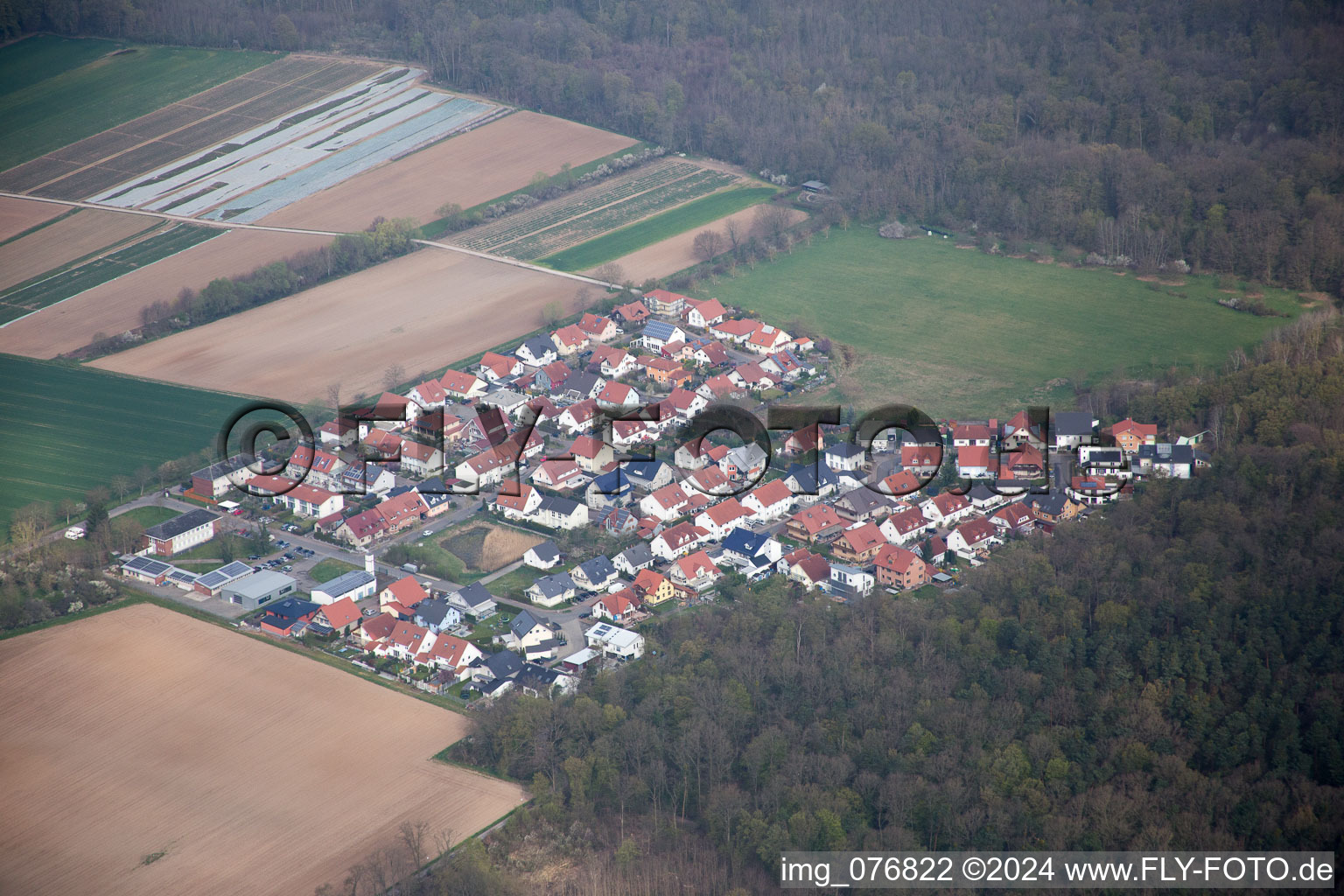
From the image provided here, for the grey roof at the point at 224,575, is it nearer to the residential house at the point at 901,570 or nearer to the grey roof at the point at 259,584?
the grey roof at the point at 259,584

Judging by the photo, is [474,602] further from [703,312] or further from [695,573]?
[703,312]

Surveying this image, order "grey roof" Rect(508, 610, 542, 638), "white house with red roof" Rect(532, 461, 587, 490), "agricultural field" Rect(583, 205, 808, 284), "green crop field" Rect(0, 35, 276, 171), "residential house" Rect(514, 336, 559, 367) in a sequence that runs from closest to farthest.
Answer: "grey roof" Rect(508, 610, 542, 638) → "white house with red roof" Rect(532, 461, 587, 490) → "residential house" Rect(514, 336, 559, 367) → "agricultural field" Rect(583, 205, 808, 284) → "green crop field" Rect(0, 35, 276, 171)

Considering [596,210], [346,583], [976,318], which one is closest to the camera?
[346,583]

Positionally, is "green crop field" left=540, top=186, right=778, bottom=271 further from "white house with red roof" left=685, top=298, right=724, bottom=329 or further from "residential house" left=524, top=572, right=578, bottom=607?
"residential house" left=524, top=572, right=578, bottom=607

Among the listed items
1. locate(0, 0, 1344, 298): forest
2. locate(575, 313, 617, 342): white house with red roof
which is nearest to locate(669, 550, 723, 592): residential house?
locate(575, 313, 617, 342): white house with red roof

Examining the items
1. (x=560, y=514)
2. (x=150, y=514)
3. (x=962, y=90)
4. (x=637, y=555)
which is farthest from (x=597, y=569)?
(x=962, y=90)

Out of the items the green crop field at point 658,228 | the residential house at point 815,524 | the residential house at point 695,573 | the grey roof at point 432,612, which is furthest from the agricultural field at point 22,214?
the residential house at point 815,524
